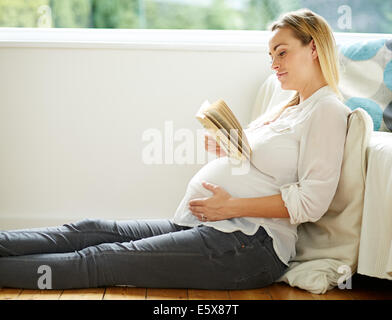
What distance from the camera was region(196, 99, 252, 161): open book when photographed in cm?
152

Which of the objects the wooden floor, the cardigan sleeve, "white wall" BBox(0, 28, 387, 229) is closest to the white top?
the cardigan sleeve

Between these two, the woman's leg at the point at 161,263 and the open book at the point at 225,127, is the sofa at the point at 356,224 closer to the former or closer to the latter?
the woman's leg at the point at 161,263

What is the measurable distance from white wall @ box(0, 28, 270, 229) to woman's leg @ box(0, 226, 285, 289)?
84 centimetres

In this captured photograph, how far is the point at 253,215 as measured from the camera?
5.04ft

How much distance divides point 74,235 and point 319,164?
731mm

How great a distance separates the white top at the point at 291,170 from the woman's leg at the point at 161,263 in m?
0.05

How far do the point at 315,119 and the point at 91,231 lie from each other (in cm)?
72

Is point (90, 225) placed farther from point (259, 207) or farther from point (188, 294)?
point (259, 207)

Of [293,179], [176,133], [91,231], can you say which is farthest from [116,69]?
[293,179]

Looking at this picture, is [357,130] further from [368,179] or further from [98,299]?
[98,299]

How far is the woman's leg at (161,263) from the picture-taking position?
1517 millimetres

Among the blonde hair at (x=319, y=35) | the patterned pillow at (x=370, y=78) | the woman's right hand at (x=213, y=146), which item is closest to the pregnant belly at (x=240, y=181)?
the woman's right hand at (x=213, y=146)

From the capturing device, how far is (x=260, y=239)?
1.54m

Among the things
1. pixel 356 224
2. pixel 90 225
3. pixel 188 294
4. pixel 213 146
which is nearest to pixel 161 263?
pixel 188 294
